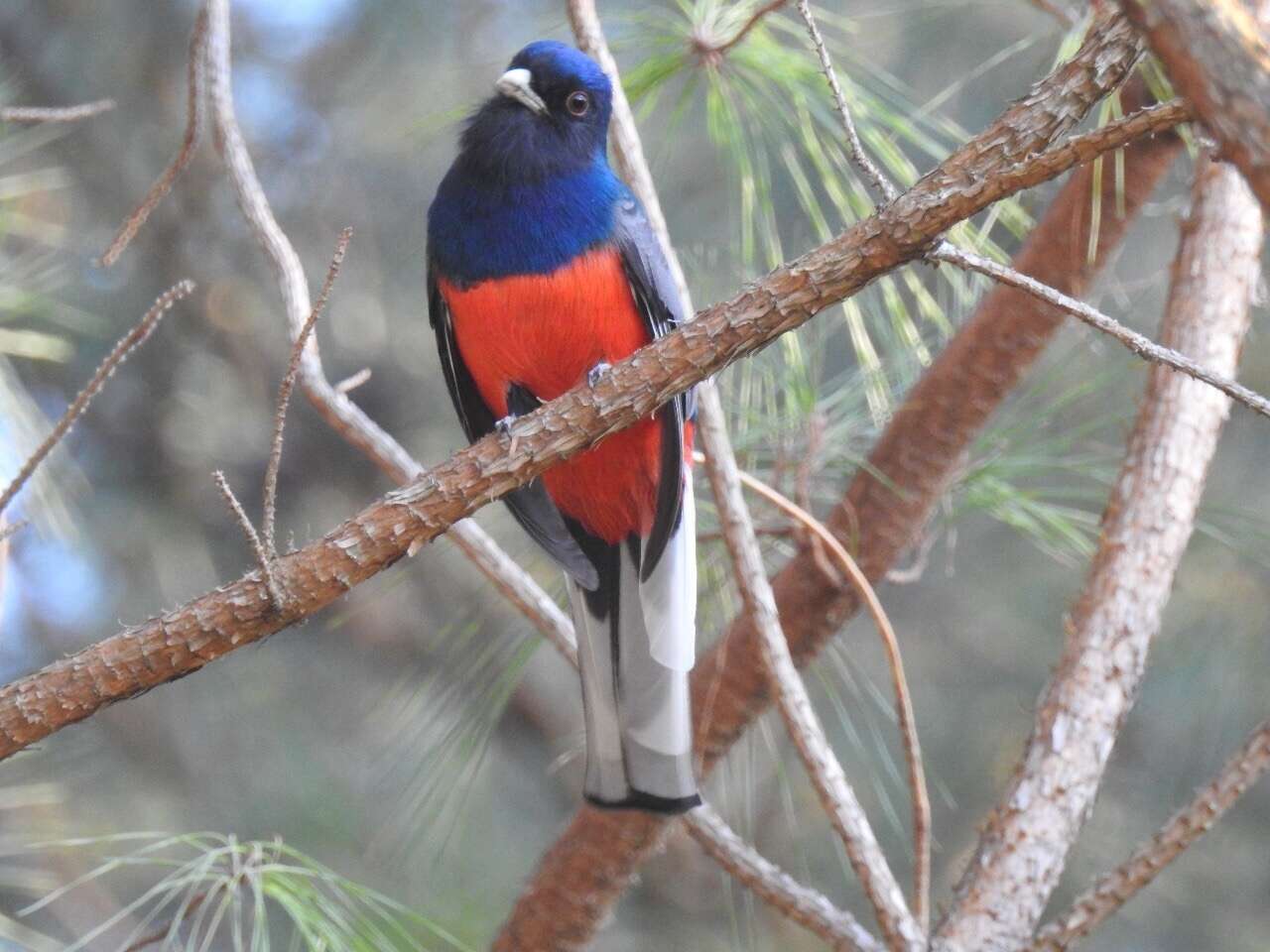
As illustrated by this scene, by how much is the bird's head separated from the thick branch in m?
1.98

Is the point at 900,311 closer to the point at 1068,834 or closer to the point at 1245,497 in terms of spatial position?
the point at 1068,834

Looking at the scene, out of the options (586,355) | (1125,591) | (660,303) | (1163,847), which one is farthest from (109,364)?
(1125,591)

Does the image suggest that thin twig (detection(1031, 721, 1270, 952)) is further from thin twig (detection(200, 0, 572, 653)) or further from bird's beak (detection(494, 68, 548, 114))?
→ bird's beak (detection(494, 68, 548, 114))

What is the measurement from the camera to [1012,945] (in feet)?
7.77

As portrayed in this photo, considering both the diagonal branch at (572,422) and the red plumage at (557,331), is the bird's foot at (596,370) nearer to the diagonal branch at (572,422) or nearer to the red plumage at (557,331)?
the red plumage at (557,331)

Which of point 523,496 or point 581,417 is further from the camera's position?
point 523,496

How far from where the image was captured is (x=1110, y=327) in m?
1.65

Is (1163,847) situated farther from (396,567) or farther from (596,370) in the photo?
(396,567)

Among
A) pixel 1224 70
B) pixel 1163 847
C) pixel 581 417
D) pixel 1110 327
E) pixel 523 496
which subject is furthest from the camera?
pixel 523 496

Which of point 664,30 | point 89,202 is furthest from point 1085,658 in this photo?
point 89,202

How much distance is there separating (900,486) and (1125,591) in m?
0.68

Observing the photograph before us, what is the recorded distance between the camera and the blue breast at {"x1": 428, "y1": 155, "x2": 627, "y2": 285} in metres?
2.69

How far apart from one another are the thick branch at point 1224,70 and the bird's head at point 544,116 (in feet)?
6.49

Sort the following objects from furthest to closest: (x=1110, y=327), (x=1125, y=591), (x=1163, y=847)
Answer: (x=1125, y=591)
(x=1163, y=847)
(x=1110, y=327)
